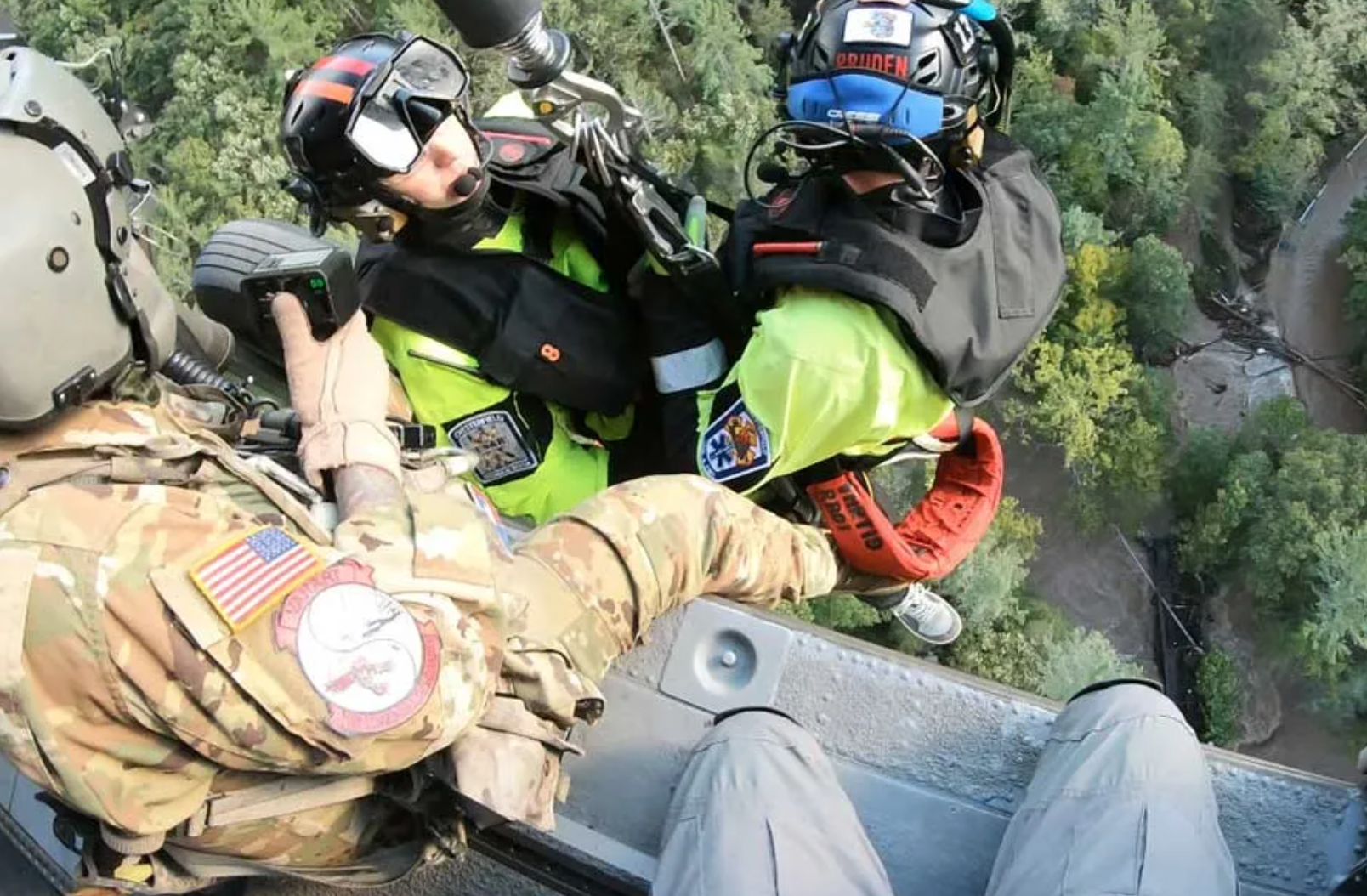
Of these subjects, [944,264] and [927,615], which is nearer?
[944,264]

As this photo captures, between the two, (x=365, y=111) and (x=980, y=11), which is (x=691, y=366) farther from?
(x=980, y=11)

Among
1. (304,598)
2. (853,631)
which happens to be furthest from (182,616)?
(853,631)

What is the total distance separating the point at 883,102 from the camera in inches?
99.0

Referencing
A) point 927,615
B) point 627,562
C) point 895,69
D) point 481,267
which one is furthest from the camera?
point 927,615

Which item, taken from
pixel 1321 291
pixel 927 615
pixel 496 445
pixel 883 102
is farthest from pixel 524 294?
pixel 1321 291

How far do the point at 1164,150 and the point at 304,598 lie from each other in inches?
678

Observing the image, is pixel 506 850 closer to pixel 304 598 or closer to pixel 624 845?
pixel 624 845

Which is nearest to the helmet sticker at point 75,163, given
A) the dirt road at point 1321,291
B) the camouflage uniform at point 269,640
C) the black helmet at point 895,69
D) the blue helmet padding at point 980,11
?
the camouflage uniform at point 269,640

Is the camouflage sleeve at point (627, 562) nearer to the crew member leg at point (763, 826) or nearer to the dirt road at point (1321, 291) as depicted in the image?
the crew member leg at point (763, 826)

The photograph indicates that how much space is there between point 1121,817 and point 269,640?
1364 mm

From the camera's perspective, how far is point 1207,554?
1552 centimetres

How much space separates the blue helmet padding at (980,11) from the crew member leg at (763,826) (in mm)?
1641

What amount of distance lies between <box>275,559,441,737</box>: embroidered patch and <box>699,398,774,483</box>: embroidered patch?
3.44ft

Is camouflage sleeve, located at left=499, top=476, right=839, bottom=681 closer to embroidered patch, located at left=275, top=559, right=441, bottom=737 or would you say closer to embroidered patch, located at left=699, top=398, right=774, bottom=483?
embroidered patch, located at left=699, top=398, right=774, bottom=483
